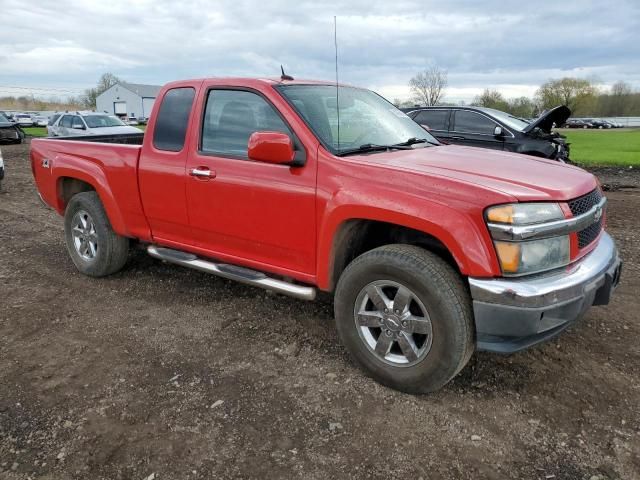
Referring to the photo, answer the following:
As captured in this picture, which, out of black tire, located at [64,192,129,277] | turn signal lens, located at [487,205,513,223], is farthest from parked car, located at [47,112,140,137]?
turn signal lens, located at [487,205,513,223]

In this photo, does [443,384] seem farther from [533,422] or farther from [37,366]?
[37,366]

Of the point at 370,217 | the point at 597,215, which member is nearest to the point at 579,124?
the point at 597,215

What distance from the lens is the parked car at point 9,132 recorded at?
22688 mm

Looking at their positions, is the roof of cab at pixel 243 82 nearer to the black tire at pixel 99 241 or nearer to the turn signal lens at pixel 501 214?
the black tire at pixel 99 241

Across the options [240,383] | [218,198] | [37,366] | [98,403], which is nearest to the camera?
[98,403]

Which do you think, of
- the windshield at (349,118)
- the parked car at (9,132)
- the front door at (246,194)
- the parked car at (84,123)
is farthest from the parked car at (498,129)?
the parked car at (9,132)

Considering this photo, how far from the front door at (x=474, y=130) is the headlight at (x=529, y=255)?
7231 mm

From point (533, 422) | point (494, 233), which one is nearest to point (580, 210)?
point (494, 233)

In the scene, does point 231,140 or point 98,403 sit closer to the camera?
point 98,403

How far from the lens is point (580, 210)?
296 cm

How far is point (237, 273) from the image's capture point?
12.8 feet

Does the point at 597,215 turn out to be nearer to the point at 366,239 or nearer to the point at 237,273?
the point at 366,239

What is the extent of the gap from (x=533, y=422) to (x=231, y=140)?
2753 millimetres

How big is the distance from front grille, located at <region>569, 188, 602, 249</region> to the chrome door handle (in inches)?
96.0
